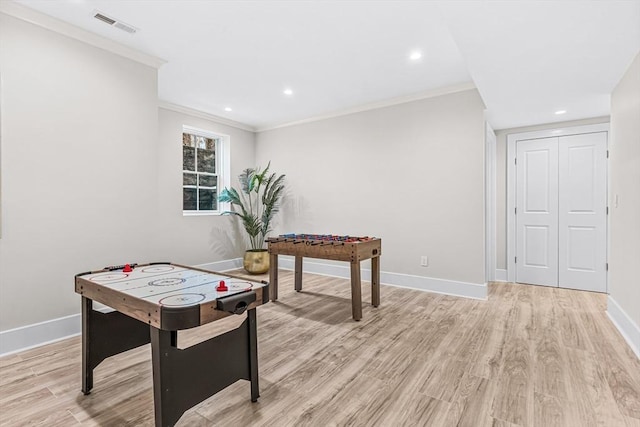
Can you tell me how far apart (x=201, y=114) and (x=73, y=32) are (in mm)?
2402

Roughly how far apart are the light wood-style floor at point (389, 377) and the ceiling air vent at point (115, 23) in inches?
105

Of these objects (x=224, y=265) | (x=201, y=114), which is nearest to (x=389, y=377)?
(x=224, y=265)

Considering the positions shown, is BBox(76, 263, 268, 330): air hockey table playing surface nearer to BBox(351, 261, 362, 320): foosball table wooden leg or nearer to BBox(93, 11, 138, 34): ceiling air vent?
BBox(351, 261, 362, 320): foosball table wooden leg

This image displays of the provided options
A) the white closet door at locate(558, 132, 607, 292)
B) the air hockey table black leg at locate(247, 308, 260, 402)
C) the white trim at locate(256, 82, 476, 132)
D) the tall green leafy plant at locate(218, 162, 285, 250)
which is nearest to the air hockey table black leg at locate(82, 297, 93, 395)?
the air hockey table black leg at locate(247, 308, 260, 402)

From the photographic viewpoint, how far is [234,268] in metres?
5.61

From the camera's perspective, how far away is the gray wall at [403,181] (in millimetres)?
3857

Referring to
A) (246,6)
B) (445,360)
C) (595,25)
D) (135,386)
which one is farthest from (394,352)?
(246,6)

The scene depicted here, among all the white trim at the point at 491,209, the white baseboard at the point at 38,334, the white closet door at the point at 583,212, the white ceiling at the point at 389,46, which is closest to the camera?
the white ceiling at the point at 389,46

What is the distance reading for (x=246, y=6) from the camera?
2.39 meters

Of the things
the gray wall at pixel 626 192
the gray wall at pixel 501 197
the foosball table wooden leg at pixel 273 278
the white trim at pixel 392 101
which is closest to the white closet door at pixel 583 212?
the gray wall at pixel 501 197

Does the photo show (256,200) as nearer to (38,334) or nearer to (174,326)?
(38,334)

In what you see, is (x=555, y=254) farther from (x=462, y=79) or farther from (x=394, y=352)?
(x=394, y=352)

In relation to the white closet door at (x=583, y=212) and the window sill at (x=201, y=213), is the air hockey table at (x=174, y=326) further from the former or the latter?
the white closet door at (x=583, y=212)

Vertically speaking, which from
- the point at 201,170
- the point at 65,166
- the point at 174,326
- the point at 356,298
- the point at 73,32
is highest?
the point at 73,32
